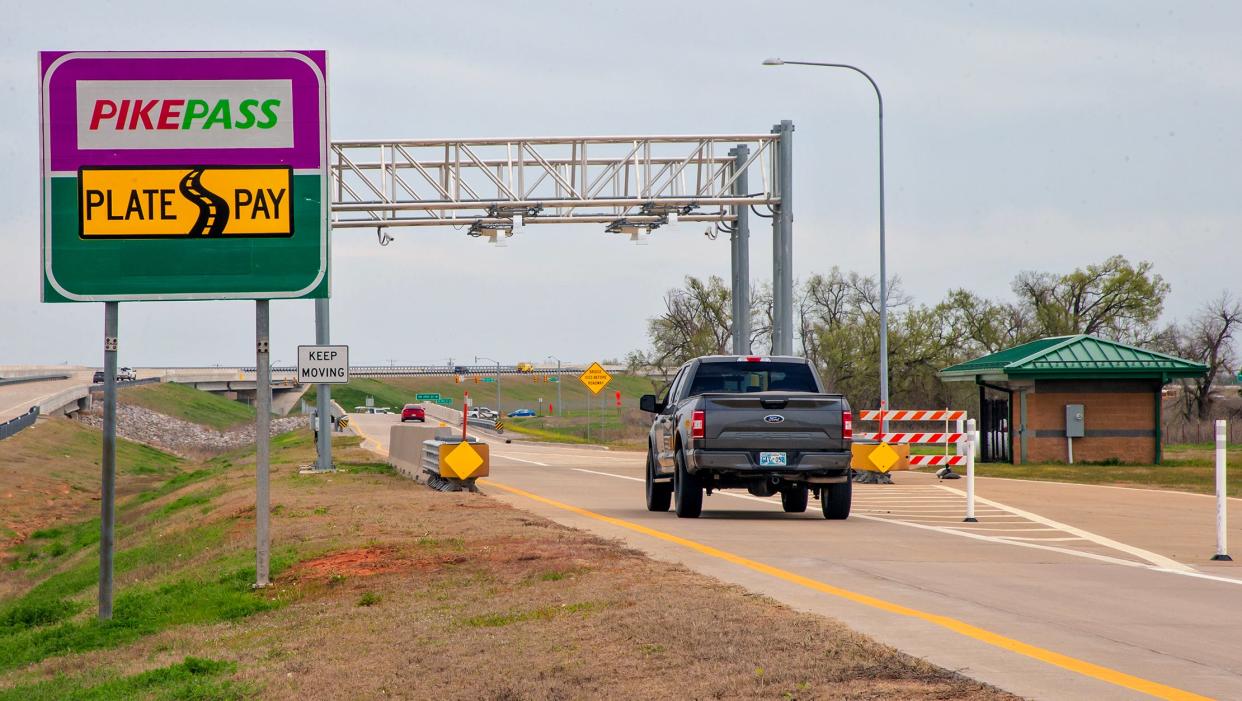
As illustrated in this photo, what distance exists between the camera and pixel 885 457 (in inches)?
1177

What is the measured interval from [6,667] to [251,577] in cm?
240

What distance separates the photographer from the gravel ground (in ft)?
260

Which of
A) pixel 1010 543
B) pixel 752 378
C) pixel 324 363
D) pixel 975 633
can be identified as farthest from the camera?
pixel 324 363

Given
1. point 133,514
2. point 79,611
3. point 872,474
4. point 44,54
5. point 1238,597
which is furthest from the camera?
point 133,514

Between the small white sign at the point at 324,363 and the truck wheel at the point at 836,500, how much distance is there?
10585 mm

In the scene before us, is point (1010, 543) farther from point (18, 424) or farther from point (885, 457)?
point (18, 424)

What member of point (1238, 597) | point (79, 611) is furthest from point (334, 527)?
point (1238, 597)

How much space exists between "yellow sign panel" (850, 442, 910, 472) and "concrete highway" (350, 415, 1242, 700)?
3.33m

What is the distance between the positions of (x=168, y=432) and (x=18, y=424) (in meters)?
30.2

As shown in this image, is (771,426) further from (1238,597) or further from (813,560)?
(1238,597)

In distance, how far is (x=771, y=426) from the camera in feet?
59.3

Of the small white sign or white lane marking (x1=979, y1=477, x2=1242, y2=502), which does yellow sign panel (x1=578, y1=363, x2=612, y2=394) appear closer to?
white lane marking (x1=979, y1=477, x2=1242, y2=502)

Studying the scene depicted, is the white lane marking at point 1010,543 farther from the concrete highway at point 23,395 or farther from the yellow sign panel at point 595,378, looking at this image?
the concrete highway at point 23,395

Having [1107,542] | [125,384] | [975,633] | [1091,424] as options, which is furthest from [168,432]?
[975,633]
